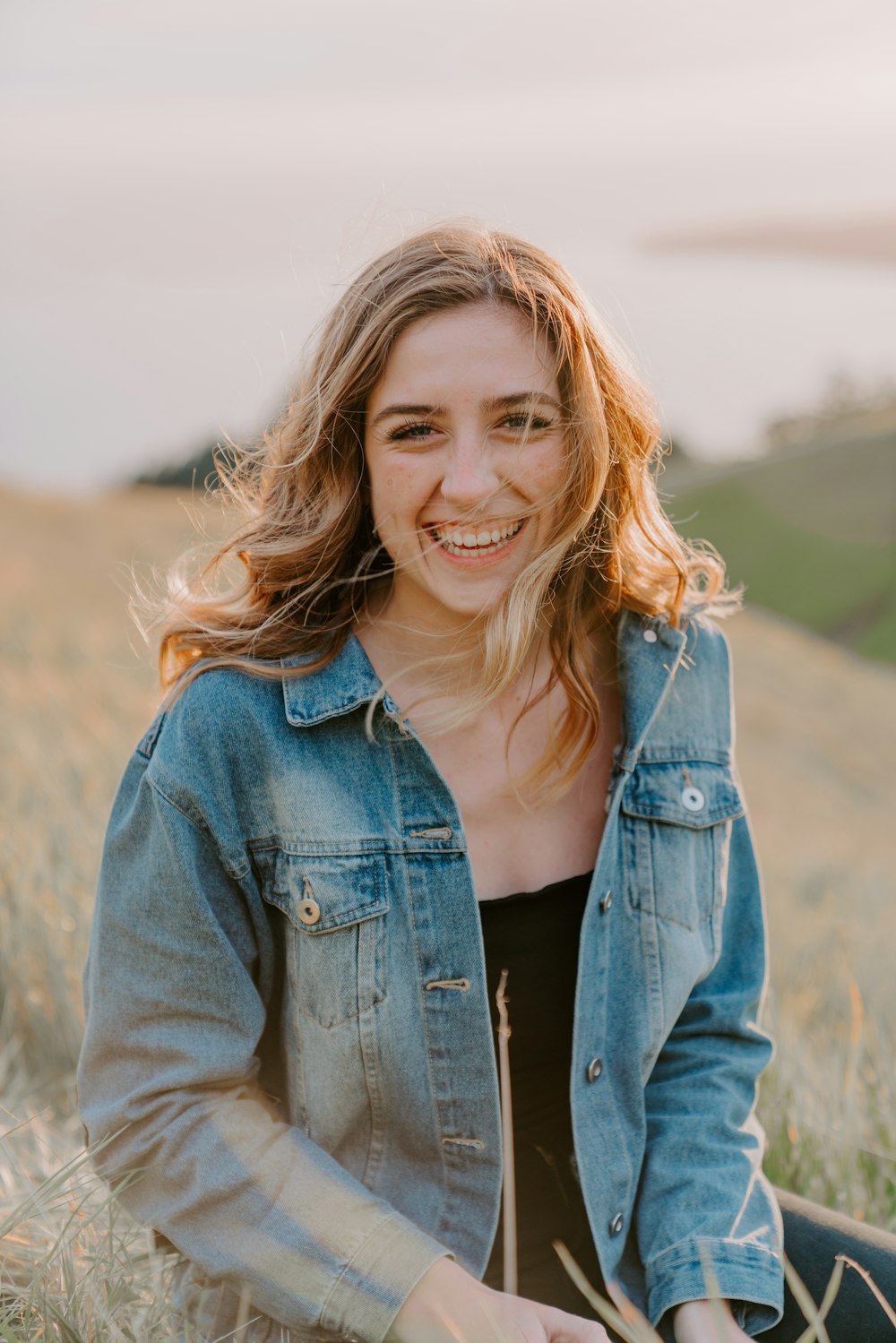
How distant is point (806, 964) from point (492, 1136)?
3093 mm

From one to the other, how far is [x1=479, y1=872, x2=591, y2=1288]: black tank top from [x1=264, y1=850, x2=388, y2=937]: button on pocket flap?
0.22m

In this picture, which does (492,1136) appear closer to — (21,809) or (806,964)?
(21,809)

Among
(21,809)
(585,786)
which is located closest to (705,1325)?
(585,786)

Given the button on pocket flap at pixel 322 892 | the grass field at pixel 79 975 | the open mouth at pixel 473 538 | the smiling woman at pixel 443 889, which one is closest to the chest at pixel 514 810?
the smiling woman at pixel 443 889

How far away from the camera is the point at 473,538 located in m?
1.69

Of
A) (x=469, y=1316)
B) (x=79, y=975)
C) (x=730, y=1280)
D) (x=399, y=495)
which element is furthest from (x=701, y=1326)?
(x=79, y=975)

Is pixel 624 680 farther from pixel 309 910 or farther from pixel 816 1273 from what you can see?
pixel 816 1273

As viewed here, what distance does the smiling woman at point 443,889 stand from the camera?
4.94 feet

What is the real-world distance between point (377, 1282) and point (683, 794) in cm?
80

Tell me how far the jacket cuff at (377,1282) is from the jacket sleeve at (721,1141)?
0.38 metres

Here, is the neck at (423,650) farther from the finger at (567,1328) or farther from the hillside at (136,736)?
the finger at (567,1328)

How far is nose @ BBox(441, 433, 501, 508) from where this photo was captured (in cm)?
163

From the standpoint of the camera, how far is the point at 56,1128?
8.51 feet

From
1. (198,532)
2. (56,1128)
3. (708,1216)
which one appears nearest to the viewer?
(708,1216)
